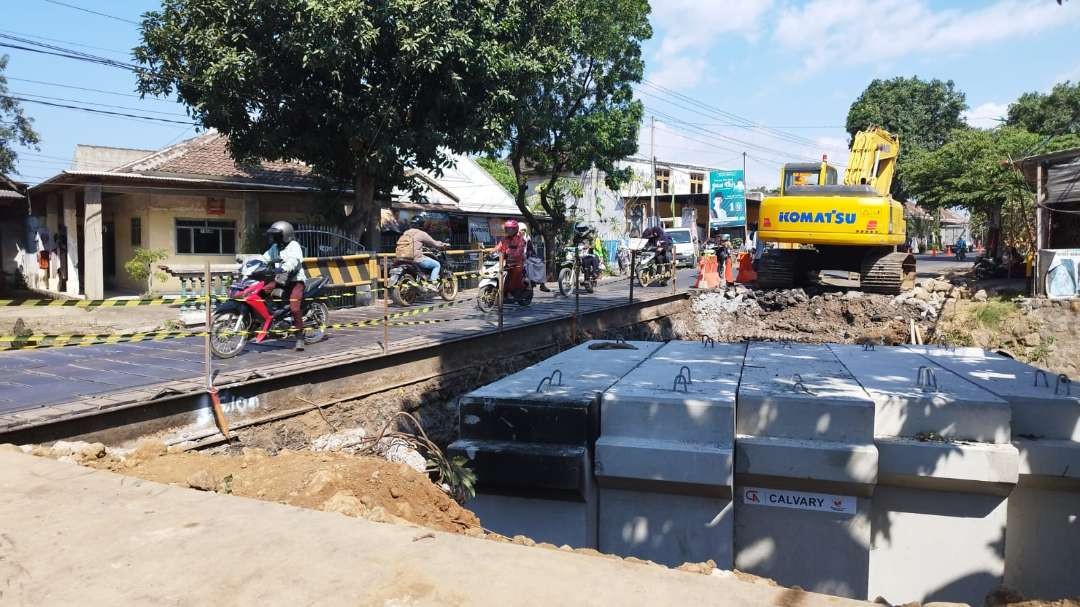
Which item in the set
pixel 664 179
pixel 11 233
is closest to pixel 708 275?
pixel 664 179

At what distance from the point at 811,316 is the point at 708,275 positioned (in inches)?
163

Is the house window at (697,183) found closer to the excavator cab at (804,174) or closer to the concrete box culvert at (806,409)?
the excavator cab at (804,174)

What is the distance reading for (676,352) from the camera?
6.26 metres

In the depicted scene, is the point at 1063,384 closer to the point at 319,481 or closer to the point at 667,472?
the point at 667,472

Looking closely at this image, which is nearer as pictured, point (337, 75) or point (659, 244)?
point (337, 75)

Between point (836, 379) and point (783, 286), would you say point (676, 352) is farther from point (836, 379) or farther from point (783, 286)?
point (783, 286)

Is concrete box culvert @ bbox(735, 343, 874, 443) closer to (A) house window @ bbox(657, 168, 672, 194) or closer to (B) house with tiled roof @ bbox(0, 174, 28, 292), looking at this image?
(B) house with tiled roof @ bbox(0, 174, 28, 292)

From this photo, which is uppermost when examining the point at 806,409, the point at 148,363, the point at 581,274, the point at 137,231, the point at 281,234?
the point at 137,231

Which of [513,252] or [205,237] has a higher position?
[205,237]

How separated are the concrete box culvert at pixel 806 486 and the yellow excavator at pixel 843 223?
386 inches

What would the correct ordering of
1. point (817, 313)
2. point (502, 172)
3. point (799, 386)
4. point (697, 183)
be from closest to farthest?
point (799, 386), point (817, 313), point (502, 172), point (697, 183)

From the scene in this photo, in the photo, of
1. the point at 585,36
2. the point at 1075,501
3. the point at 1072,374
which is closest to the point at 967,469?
the point at 1075,501

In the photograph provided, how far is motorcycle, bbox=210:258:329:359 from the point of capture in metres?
7.68

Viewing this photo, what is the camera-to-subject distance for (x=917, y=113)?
147ft
